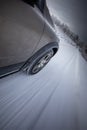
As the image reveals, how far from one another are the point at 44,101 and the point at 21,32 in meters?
1.28

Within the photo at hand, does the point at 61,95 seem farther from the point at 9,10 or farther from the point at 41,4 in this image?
the point at 9,10

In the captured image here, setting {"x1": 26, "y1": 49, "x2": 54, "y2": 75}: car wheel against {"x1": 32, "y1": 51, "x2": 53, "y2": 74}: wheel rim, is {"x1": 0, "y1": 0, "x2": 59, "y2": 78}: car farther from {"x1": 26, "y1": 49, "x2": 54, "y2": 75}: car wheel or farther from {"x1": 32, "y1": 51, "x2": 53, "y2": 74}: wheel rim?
{"x1": 32, "y1": 51, "x2": 53, "y2": 74}: wheel rim

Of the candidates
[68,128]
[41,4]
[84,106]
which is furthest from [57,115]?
[41,4]

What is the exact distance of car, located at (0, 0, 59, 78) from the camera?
1.50m

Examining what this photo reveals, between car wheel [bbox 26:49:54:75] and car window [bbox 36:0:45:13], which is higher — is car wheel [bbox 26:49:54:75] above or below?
below

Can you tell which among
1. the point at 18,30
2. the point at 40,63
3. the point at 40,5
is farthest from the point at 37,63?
the point at 18,30

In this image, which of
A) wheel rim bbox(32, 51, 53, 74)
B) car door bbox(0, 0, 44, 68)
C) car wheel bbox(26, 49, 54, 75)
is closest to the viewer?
car door bbox(0, 0, 44, 68)

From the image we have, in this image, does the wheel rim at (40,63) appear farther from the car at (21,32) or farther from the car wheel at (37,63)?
the car at (21,32)

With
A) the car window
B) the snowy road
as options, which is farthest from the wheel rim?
the car window

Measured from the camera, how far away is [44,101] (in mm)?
2535

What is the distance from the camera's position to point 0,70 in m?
1.77

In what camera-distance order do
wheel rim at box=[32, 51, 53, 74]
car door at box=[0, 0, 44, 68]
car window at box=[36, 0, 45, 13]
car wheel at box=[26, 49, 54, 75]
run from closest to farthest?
car door at box=[0, 0, 44, 68] < car window at box=[36, 0, 45, 13] < car wheel at box=[26, 49, 54, 75] < wheel rim at box=[32, 51, 53, 74]

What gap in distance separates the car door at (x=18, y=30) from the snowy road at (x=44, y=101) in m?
0.59

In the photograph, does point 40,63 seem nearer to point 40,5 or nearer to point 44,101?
point 44,101
